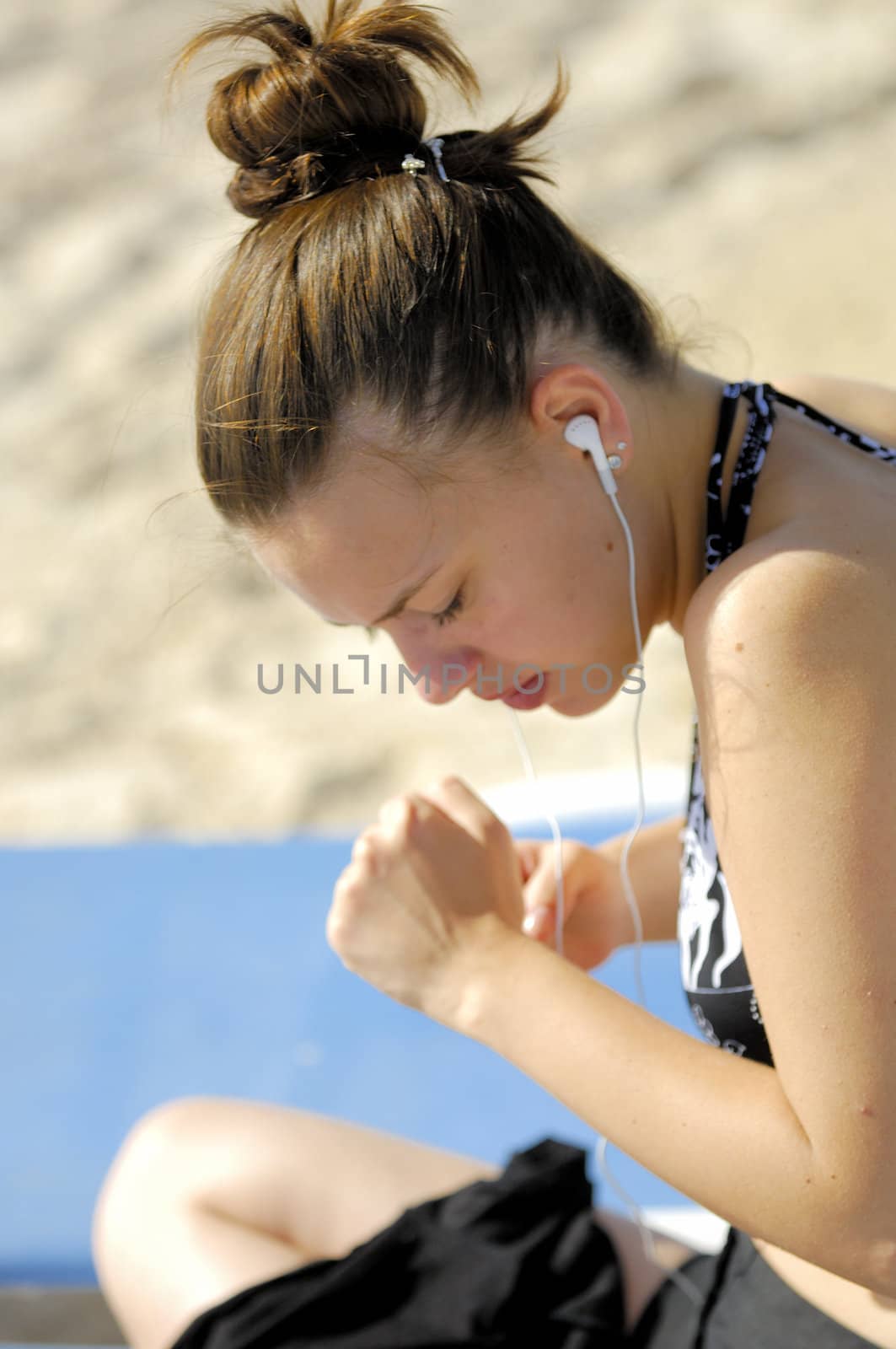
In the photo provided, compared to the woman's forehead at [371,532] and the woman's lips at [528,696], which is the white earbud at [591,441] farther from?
the woman's lips at [528,696]

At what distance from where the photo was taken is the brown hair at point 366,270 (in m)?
1.20

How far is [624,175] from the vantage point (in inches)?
208

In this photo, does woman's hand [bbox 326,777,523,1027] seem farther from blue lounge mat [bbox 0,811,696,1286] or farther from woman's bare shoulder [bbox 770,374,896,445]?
blue lounge mat [bbox 0,811,696,1286]

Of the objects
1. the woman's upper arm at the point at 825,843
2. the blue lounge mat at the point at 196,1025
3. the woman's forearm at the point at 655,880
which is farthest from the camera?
the blue lounge mat at the point at 196,1025

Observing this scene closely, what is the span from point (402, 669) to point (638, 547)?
2.26 m

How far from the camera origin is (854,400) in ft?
4.94

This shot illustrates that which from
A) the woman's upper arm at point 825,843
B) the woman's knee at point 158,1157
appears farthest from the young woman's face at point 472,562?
the woman's knee at point 158,1157

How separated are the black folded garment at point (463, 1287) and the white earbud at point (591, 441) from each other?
0.78 m

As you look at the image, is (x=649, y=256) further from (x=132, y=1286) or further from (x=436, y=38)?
(x=132, y=1286)

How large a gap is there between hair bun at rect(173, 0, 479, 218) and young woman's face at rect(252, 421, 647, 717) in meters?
0.30

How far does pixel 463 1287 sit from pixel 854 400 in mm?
1002

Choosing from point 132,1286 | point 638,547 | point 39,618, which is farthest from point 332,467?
point 39,618

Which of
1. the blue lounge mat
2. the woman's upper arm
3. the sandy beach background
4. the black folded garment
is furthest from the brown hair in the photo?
the sandy beach background

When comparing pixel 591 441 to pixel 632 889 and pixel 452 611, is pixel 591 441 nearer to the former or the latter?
pixel 452 611
